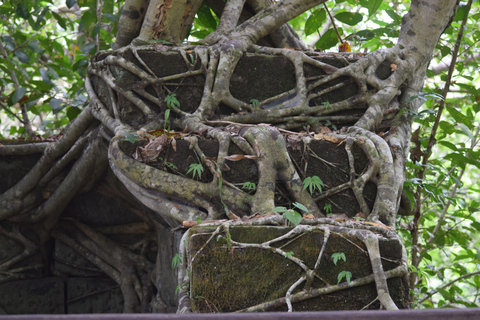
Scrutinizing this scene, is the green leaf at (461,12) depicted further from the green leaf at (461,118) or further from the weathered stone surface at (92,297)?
the weathered stone surface at (92,297)

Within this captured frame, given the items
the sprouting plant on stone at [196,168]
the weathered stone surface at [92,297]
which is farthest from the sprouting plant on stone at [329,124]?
the weathered stone surface at [92,297]

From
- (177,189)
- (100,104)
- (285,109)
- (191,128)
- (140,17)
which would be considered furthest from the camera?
(140,17)

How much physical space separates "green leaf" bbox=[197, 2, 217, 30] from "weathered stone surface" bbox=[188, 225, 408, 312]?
10.3 feet

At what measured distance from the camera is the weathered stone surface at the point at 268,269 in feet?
6.45

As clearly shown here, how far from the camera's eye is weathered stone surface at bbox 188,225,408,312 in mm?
1965

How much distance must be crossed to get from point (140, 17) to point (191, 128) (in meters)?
1.68

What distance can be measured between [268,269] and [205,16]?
332cm

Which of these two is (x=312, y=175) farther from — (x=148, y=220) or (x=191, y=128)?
(x=148, y=220)

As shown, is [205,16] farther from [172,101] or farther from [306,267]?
[306,267]

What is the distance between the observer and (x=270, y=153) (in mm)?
2635

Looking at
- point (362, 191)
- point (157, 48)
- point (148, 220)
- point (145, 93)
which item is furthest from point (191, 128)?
point (148, 220)

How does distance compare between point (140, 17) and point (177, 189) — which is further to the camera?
point (140, 17)

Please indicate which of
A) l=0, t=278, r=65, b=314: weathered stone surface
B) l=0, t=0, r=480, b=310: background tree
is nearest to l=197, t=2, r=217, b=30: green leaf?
l=0, t=0, r=480, b=310: background tree

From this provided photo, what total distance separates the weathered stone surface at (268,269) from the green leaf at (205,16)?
3.13 m
